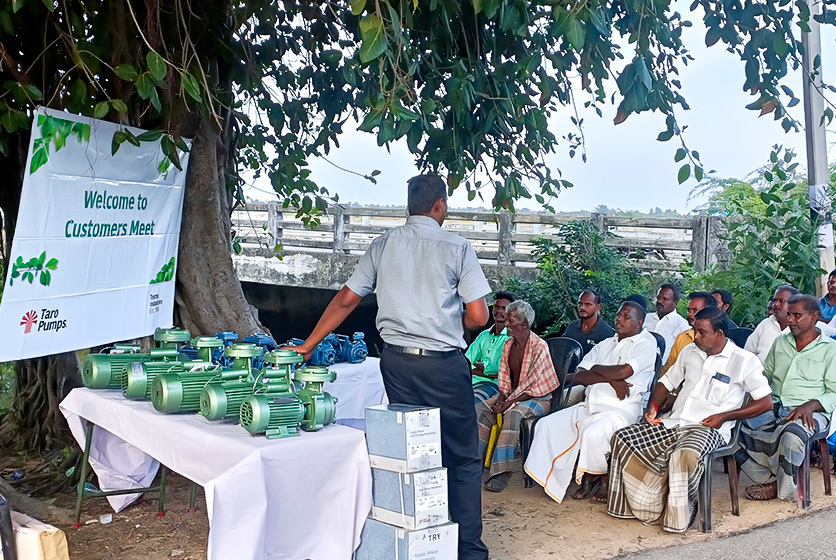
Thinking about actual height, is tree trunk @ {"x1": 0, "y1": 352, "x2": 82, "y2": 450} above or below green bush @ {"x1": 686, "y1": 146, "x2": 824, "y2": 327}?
below

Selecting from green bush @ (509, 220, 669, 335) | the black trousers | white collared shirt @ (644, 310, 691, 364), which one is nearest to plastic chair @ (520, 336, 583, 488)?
white collared shirt @ (644, 310, 691, 364)

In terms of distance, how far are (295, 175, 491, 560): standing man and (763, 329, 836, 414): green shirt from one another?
9.07ft

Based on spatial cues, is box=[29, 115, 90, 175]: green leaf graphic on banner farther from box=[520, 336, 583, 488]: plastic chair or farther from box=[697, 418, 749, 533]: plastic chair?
box=[697, 418, 749, 533]: plastic chair

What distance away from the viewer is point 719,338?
5.35 metres

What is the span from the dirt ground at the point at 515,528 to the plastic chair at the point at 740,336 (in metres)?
1.35

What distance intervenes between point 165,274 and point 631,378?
10.4 feet

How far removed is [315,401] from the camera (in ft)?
11.8

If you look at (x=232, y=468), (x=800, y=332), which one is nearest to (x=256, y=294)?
(x=800, y=332)

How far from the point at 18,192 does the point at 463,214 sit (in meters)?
6.98

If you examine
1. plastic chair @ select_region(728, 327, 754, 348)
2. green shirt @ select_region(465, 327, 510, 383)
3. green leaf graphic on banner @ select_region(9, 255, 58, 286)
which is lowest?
green shirt @ select_region(465, 327, 510, 383)

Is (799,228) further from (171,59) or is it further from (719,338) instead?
(171,59)

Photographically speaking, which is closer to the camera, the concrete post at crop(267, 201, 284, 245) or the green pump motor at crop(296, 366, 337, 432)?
the green pump motor at crop(296, 366, 337, 432)

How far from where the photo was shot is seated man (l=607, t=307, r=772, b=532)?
16.4 ft

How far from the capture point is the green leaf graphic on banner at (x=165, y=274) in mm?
5867
